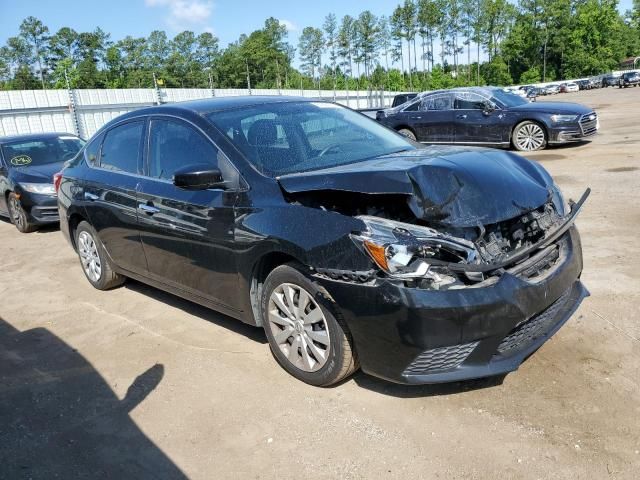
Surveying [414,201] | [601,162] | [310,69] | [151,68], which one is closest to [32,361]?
[414,201]

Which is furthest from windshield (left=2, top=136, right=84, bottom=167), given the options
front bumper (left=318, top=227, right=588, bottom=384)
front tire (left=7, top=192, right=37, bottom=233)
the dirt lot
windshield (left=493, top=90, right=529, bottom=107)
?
windshield (left=493, top=90, right=529, bottom=107)

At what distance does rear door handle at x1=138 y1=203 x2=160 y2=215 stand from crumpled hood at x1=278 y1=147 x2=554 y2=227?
52.4 inches

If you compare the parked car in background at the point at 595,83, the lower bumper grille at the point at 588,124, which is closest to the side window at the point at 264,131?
the lower bumper grille at the point at 588,124

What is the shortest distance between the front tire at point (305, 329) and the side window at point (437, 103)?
11356 mm

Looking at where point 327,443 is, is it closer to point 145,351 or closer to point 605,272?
point 145,351

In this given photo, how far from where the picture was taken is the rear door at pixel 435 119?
13656 mm

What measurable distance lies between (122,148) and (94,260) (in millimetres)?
1306

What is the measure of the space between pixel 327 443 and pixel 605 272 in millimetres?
3288

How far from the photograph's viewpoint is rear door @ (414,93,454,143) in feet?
44.8

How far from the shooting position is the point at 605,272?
16.1 feet

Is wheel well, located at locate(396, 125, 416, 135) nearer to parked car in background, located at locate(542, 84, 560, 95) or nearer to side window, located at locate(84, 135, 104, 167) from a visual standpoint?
side window, located at locate(84, 135, 104, 167)

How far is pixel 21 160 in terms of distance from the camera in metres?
9.23

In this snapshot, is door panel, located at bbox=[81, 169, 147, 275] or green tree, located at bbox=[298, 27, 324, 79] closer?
door panel, located at bbox=[81, 169, 147, 275]

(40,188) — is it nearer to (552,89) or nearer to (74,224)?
(74,224)
